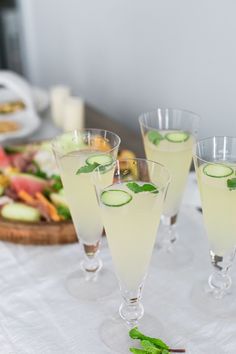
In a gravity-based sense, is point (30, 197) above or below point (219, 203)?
below

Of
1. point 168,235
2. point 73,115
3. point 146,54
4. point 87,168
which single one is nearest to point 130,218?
point 87,168

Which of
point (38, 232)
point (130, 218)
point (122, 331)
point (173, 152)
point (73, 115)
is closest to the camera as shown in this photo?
point (130, 218)

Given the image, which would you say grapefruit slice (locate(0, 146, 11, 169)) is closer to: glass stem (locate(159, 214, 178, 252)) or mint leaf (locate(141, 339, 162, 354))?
glass stem (locate(159, 214, 178, 252))

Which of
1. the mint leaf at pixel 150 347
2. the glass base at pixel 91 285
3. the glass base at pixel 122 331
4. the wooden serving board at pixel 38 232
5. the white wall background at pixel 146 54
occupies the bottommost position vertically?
the glass base at pixel 91 285

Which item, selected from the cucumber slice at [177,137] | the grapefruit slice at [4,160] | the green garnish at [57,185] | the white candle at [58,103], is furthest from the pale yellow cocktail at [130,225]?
the white candle at [58,103]

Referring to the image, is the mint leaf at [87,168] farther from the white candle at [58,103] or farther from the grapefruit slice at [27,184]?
the white candle at [58,103]

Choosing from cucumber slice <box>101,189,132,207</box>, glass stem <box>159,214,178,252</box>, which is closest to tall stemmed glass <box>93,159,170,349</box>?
cucumber slice <box>101,189,132,207</box>

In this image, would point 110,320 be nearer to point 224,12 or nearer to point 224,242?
point 224,242

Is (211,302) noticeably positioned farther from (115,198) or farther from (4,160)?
(4,160)
